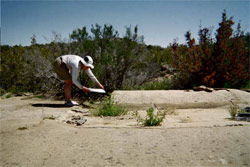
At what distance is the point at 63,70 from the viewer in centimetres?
546

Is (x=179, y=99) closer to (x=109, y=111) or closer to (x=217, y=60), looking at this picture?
(x=109, y=111)

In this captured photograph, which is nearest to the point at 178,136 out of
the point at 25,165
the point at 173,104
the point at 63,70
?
the point at 25,165

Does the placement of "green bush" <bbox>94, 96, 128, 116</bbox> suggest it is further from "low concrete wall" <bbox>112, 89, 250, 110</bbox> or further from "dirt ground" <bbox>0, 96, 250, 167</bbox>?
"dirt ground" <bbox>0, 96, 250, 167</bbox>

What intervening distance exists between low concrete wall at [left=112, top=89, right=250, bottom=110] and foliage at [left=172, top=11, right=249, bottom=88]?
3.71ft

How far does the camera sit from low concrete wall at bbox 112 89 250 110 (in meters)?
5.39

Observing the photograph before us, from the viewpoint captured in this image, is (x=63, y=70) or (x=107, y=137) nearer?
(x=107, y=137)

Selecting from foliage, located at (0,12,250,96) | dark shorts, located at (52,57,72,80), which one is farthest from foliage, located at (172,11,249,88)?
dark shorts, located at (52,57,72,80)

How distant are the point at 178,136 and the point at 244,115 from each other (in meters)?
2.01

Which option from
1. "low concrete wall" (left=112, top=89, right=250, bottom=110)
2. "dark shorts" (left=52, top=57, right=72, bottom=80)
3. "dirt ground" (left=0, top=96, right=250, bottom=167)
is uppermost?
"dark shorts" (left=52, top=57, right=72, bottom=80)

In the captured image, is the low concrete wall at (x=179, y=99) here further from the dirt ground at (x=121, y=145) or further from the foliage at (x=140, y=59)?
the dirt ground at (x=121, y=145)

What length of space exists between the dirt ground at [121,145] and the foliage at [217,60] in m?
3.92

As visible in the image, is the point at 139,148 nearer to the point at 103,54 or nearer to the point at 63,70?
the point at 63,70

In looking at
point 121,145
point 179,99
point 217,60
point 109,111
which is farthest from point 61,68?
point 217,60

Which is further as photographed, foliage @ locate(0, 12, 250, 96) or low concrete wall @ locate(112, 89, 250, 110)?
foliage @ locate(0, 12, 250, 96)
